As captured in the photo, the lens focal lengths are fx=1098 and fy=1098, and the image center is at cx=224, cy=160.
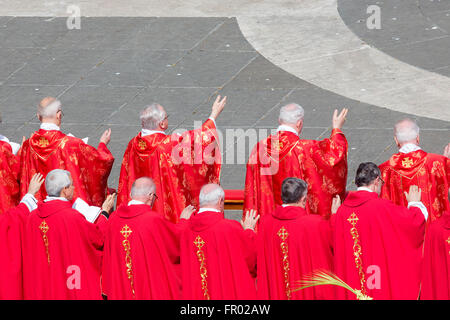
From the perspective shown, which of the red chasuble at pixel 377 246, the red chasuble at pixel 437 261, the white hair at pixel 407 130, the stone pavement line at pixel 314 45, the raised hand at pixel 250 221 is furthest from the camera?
the stone pavement line at pixel 314 45

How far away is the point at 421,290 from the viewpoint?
30.0 ft

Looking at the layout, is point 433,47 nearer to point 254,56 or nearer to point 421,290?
point 254,56

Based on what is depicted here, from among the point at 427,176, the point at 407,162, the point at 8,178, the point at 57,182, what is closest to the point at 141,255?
the point at 57,182

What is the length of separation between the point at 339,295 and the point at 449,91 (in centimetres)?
581

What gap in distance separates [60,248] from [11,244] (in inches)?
19.4

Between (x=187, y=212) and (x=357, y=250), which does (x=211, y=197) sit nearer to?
(x=187, y=212)

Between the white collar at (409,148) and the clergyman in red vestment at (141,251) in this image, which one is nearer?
the clergyman in red vestment at (141,251)

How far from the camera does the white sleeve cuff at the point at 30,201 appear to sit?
378 inches

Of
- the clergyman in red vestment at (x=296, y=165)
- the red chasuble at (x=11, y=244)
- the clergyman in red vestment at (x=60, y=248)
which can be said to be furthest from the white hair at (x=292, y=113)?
the red chasuble at (x=11, y=244)

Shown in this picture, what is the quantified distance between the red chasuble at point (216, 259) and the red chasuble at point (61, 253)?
2.69ft

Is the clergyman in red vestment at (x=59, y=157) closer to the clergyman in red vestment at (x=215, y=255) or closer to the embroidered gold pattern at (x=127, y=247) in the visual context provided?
the embroidered gold pattern at (x=127, y=247)

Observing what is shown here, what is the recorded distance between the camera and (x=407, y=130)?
32.5 feet

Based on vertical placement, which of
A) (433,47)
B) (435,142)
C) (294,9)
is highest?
(294,9)
